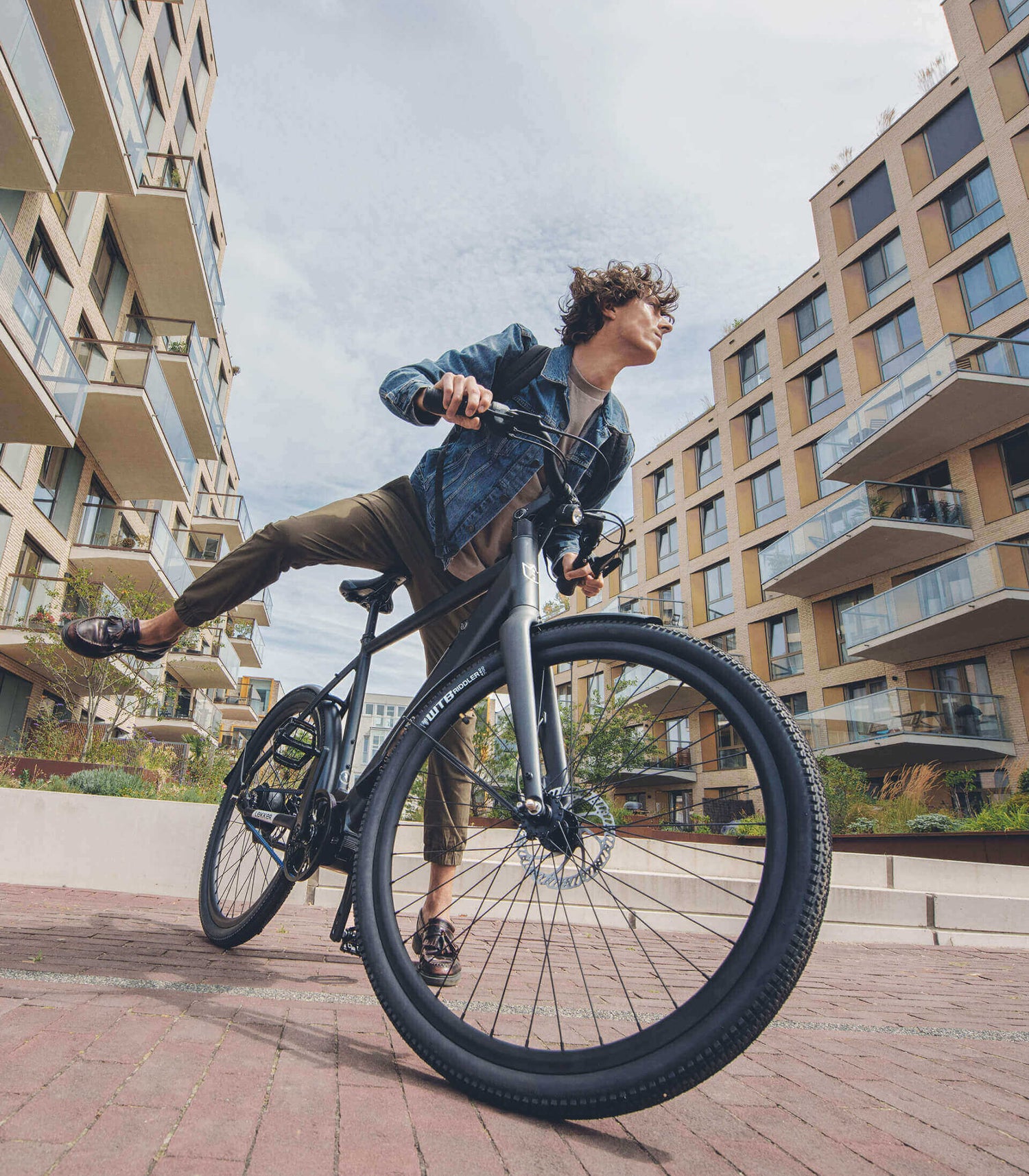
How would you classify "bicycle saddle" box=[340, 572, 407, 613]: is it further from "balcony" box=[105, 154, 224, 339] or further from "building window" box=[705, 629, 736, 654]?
"building window" box=[705, 629, 736, 654]

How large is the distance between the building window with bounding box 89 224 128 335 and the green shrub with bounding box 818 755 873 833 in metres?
19.2

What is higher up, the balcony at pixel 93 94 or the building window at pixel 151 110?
the building window at pixel 151 110

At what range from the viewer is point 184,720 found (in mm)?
27406

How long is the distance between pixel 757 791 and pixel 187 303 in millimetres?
23142

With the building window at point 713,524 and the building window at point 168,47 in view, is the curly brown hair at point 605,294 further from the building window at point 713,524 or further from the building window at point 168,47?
the building window at point 713,524

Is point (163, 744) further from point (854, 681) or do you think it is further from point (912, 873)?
point (854, 681)

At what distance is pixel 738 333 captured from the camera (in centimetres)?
3017

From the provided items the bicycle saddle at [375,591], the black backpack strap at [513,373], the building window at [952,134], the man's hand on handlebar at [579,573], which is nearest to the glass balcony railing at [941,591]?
the building window at [952,134]

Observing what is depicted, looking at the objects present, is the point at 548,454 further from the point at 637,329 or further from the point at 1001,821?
the point at 1001,821

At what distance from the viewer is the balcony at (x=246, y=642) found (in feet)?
99.2

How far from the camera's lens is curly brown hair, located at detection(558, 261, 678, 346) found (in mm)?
2570

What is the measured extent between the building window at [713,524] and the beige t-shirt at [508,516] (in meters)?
28.3

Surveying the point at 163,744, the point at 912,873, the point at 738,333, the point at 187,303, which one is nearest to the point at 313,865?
the point at 912,873

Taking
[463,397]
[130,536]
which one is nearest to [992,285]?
[463,397]
